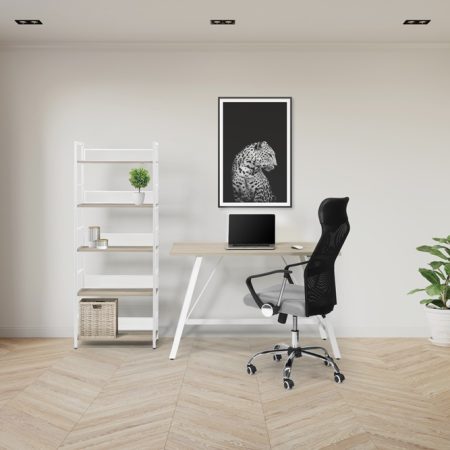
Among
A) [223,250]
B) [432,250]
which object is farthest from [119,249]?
[432,250]

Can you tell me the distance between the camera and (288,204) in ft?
17.9

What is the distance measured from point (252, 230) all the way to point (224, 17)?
5.64ft

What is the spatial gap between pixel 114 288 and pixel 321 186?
6.80ft

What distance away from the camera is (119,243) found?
533cm

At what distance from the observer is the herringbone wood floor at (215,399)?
319cm

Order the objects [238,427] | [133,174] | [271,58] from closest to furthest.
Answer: [238,427] < [133,174] < [271,58]

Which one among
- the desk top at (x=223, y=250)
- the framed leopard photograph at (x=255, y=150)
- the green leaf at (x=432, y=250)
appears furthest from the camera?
the framed leopard photograph at (x=255, y=150)

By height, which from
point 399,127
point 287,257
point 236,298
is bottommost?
point 236,298

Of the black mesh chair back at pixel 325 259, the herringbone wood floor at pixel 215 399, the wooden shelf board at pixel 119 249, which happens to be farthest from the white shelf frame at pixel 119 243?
the black mesh chair back at pixel 325 259

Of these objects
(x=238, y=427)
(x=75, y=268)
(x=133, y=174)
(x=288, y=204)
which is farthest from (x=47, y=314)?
(x=238, y=427)

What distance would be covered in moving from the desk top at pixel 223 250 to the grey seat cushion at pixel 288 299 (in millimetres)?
287

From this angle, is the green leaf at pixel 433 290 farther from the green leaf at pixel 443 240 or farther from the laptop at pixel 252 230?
the laptop at pixel 252 230

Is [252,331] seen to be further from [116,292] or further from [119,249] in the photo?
[119,249]

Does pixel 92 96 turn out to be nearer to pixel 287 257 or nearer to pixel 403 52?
pixel 287 257
